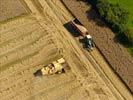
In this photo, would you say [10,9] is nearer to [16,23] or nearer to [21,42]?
[16,23]

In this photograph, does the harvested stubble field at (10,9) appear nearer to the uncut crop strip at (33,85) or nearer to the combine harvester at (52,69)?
the combine harvester at (52,69)

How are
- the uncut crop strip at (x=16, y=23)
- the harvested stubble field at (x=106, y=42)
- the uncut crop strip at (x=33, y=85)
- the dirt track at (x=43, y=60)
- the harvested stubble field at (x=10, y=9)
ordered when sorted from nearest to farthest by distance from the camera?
the uncut crop strip at (x=33, y=85), the dirt track at (x=43, y=60), the harvested stubble field at (x=106, y=42), the uncut crop strip at (x=16, y=23), the harvested stubble field at (x=10, y=9)

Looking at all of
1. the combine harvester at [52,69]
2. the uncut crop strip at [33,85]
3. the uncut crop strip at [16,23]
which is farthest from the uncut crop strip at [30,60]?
the uncut crop strip at [16,23]

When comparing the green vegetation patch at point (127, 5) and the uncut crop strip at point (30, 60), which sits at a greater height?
the uncut crop strip at point (30, 60)

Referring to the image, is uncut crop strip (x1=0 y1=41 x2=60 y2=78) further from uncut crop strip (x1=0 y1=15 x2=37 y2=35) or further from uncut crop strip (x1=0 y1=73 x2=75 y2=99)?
uncut crop strip (x1=0 y1=15 x2=37 y2=35)

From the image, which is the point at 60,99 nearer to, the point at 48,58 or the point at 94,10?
the point at 48,58

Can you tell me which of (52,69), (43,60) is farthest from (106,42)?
(43,60)
